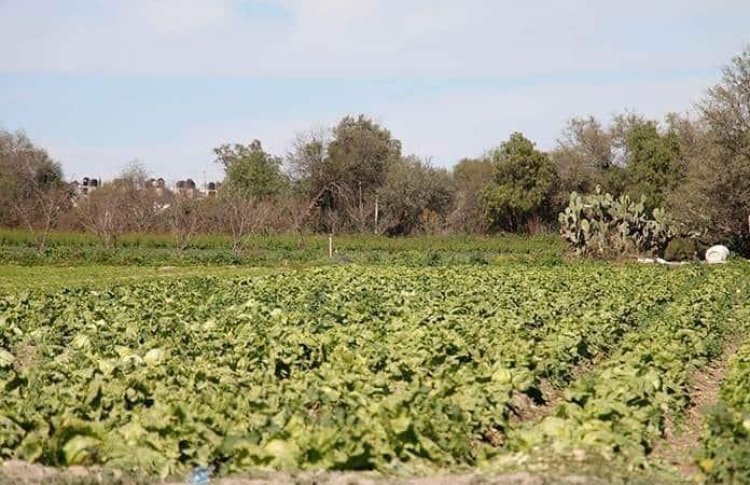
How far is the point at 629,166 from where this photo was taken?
215 feet

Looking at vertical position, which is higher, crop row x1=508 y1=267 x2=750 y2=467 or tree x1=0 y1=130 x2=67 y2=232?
tree x1=0 y1=130 x2=67 y2=232

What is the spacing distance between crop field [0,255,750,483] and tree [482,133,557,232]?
4464 centimetres

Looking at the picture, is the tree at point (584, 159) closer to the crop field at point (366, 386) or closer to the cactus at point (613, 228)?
the cactus at point (613, 228)

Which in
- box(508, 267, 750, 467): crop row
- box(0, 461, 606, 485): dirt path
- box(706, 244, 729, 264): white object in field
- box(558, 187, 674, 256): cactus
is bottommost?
box(0, 461, 606, 485): dirt path

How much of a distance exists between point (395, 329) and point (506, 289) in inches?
374

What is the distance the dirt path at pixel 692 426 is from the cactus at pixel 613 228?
30225 millimetres

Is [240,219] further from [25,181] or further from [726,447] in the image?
[726,447]

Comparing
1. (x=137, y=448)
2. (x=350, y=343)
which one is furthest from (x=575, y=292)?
(x=137, y=448)

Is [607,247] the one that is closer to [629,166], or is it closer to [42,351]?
[629,166]

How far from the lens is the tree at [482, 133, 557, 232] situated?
65.0 m

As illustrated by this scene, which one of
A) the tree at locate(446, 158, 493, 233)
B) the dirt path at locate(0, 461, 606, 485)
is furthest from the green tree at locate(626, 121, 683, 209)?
the dirt path at locate(0, 461, 606, 485)

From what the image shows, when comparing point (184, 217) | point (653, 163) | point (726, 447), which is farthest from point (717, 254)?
point (726, 447)

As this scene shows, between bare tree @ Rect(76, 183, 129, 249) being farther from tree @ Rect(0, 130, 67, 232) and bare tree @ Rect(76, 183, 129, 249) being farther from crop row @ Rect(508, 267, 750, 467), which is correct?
crop row @ Rect(508, 267, 750, 467)

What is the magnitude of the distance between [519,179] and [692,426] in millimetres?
55193
